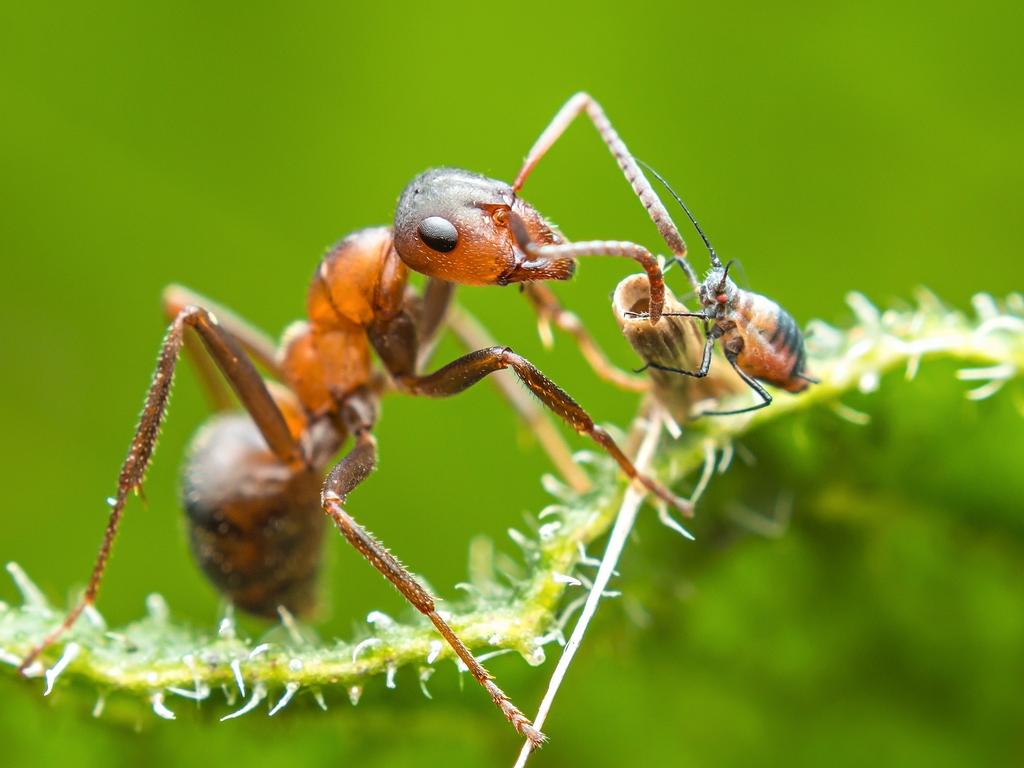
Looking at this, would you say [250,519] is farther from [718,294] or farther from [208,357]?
[718,294]

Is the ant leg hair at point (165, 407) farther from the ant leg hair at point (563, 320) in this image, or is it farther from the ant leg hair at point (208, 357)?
the ant leg hair at point (563, 320)

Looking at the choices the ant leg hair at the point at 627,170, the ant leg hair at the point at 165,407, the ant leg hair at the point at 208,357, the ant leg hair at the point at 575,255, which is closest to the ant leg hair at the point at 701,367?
the ant leg hair at the point at 575,255

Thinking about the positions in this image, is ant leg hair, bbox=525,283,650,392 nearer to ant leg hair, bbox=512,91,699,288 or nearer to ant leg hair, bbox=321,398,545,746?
ant leg hair, bbox=512,91,699,288

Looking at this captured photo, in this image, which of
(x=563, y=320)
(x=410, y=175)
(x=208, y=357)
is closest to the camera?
(x=563, y=320)

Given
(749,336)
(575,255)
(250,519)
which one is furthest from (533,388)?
(250,519)

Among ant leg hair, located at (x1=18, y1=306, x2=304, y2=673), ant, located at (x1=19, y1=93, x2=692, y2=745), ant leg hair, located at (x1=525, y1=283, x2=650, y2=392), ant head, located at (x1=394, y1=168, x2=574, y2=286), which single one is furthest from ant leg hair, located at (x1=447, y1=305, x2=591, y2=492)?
ant leg hair, located at (x1=18, y1=306, x2=304, y2=673)

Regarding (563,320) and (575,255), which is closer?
(575,255)
